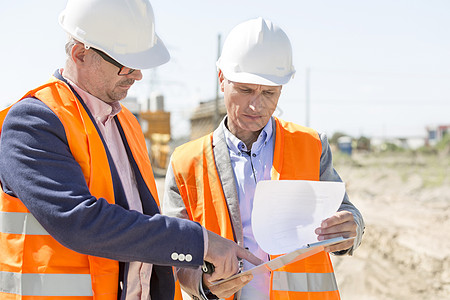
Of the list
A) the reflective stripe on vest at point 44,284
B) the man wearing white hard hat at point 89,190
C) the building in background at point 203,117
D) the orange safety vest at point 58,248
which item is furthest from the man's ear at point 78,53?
the building in background at point 203,117

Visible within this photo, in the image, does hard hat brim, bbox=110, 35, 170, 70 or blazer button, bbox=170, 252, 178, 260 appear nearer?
blazer button, bbox=170, 252, 178, 260

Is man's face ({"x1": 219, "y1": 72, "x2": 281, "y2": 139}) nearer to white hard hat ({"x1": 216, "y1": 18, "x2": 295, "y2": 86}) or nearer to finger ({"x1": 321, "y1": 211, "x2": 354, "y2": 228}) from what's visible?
white hard hat ({"x1": 216, "y1": 18, "x2": 295, "y2": 86})

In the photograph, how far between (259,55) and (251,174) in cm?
60

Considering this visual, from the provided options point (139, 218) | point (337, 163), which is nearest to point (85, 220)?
point (139, 218)

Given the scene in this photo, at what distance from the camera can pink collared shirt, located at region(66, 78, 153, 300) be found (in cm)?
199

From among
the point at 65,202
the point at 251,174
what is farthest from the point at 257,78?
the point at 65,202

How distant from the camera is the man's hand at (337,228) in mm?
2174

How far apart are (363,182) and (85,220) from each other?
869 inches

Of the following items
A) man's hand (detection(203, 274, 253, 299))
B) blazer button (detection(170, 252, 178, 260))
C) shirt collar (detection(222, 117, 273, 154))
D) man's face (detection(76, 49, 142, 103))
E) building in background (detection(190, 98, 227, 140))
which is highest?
man's face (detection(76, 49, 142, 103))

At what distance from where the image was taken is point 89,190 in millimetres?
1790

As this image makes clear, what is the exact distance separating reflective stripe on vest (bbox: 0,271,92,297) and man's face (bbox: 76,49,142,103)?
2.32 feet

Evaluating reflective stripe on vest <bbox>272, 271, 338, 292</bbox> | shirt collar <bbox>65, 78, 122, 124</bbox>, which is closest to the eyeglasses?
shirt collar <bbox>65, 78, 122, 124</bbox>

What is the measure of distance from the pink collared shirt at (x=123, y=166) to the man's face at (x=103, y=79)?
0.10 feet

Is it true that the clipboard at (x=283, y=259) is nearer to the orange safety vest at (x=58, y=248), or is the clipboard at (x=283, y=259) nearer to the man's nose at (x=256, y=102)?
the orange safety vest at (x=58, y=248)
